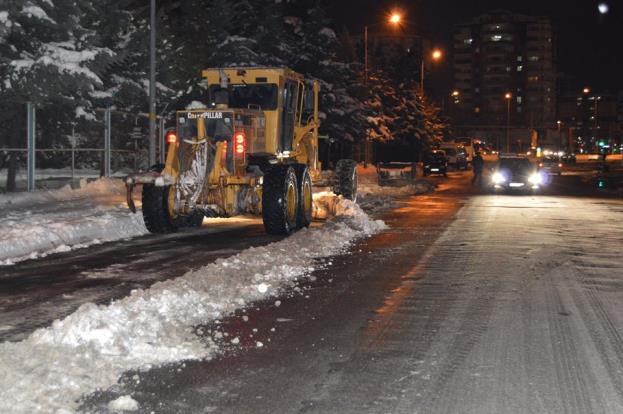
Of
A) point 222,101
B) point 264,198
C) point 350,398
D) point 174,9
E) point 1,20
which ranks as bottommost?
point 350,398

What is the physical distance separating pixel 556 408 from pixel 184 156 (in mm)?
10395

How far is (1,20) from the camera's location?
19.2 metres

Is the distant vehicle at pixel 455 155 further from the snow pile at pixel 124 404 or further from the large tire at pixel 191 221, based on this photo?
the snow pile at pixel 124 404

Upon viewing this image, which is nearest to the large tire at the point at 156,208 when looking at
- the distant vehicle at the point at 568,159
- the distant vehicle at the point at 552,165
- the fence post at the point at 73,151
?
the fence post at the point at 73,151

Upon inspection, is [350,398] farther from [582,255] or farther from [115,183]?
[115,183]

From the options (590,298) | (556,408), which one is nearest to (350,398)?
(556,408)

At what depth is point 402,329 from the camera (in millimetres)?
7836

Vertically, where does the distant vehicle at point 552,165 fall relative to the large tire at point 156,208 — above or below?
above

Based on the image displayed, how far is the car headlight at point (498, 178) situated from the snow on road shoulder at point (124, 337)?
22967mm

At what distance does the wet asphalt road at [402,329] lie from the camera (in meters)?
5.74

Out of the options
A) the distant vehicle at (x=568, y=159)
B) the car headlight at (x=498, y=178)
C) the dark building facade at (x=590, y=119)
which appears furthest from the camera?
the dark building facade at (x=590, y=119)

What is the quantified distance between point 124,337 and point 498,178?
89.8ft

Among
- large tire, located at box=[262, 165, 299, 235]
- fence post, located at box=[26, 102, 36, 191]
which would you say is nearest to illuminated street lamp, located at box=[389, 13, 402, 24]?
fence post, located at box=[26, 102, 36, 191]

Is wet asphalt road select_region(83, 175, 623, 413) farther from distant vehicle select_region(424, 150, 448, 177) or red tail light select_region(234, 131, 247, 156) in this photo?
distant vehicle select_region(424, 150, 448, 177)
